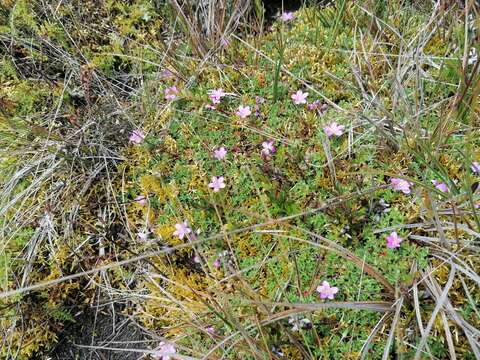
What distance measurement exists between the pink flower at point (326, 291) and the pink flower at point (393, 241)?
334mm

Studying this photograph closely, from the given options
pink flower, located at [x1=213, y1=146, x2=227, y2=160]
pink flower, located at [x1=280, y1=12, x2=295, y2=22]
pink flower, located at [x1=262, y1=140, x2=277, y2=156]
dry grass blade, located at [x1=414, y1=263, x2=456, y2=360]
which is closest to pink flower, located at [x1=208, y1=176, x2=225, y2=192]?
pink flower, located at [x1=213, y1=146, x2=227, y2=160]

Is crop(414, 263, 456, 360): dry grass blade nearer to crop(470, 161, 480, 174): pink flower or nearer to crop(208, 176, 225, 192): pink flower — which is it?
crop(470, 161, 480, 174): pink flower

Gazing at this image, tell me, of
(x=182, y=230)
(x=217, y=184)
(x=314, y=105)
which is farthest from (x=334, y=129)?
(x=182, y=230)

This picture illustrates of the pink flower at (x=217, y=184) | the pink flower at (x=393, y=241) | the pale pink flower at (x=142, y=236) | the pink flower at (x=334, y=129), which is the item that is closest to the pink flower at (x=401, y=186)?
the pink flower at (x=393, y=241)

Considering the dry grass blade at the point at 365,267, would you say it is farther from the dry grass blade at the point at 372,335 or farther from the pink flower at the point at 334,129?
the pink flower at the point at 334,129

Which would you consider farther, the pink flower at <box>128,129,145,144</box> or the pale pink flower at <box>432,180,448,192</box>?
the pink flower at <box>128,129,145,144</box>

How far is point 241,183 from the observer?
272 centimetres

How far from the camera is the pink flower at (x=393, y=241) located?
7.40 ft

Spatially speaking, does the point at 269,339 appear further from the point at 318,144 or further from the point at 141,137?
the point at 141,137

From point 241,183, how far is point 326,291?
0.81 meters

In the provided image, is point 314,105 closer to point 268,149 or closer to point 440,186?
point 268,149

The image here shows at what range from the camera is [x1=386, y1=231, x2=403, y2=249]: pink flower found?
7.40 ft

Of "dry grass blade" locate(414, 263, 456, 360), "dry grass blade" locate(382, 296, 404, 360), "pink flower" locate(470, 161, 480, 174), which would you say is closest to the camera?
"dry grass blade" locate(414, 263, 456, 360)

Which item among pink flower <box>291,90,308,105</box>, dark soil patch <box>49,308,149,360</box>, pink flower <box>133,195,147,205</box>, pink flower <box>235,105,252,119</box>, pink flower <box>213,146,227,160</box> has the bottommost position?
dark soil patch <box>49,308,149,360</box>
